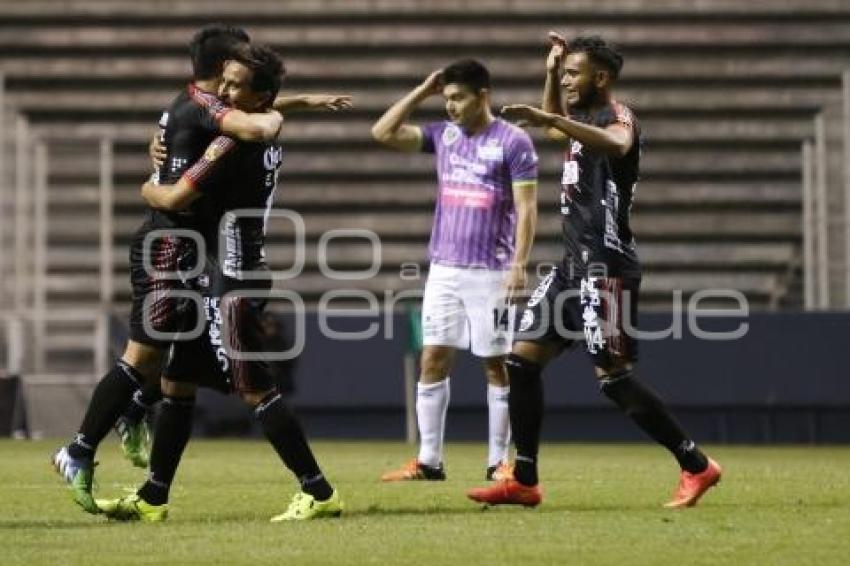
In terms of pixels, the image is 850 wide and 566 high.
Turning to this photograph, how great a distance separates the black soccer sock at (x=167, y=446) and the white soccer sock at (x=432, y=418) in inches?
109

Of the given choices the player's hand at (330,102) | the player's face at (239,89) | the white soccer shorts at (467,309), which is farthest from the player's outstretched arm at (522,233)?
the player's face at (239,89)

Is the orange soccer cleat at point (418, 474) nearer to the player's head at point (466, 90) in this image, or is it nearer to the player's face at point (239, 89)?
the player's head at point (466, 90)

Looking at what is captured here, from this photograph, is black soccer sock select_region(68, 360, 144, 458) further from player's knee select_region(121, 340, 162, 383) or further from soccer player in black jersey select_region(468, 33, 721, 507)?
soccer player in black jersey select_region(468, 33, 721, 507)

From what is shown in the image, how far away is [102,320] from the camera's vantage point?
1980 centimetres

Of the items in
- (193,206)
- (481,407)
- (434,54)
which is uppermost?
(434,54)

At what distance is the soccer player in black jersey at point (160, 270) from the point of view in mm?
8438

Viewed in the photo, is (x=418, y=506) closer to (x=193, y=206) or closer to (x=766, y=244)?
(x=193, y=206)

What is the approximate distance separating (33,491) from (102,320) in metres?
9.60

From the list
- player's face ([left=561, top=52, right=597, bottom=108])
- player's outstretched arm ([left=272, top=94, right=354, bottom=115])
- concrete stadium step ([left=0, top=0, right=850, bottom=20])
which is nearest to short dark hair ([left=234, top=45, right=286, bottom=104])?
player's outstretched arm ([left=272, top=94, right=354, bottom=115])

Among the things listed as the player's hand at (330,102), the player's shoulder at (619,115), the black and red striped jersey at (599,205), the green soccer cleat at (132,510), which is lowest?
the green soccer cleat at (132,510)

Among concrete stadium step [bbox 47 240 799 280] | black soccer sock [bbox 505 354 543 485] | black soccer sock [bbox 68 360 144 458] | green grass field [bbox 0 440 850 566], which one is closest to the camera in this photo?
green grass field [bbox 0 440 850 566]

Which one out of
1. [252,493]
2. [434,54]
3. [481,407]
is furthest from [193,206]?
[434,54]

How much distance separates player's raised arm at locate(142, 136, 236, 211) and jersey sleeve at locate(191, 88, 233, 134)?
0.11 m

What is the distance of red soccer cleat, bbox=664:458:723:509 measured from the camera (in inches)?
352
